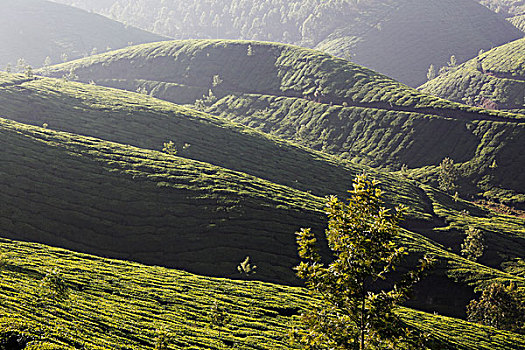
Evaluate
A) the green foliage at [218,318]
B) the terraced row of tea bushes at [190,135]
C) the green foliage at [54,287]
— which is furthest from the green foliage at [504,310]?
the green foliage at [54,287]

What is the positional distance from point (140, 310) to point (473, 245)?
311ft

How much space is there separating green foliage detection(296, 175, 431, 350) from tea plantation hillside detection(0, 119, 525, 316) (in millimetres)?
55149

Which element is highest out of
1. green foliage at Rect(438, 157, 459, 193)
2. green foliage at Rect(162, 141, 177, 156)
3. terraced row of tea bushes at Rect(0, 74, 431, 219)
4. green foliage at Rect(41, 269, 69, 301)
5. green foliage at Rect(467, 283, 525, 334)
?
green foliage at Rect(438, 157, 459, 193)

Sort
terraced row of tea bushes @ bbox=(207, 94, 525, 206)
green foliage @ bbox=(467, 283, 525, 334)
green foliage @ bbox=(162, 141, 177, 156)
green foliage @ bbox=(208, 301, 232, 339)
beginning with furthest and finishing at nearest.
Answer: terraced row of tea bushes @ bbox=(207, 94, 525, 206) < green foliage @ bbox=(162, 141, 177, 156) < green foliage @ bbox=(467, 283, 525, 334) < green foliage @ bbox=(208, 301, 232, 339)

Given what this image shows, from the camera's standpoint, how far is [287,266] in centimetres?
7769

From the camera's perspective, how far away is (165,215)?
85.2 m

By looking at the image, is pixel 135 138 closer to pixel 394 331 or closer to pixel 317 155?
pixel 317 155

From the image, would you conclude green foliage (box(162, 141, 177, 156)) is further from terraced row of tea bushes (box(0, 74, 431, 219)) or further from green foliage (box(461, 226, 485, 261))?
green foliage (box(461, 226, 485, 261))

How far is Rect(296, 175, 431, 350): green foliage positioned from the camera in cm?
1928

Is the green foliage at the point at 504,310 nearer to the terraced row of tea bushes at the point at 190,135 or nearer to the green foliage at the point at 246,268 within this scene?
the green foliage at the point at 246,268

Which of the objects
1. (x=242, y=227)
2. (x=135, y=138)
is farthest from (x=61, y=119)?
(x=242, y=227)

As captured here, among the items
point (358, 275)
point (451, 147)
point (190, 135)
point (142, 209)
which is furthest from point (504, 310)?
point (190, 135)

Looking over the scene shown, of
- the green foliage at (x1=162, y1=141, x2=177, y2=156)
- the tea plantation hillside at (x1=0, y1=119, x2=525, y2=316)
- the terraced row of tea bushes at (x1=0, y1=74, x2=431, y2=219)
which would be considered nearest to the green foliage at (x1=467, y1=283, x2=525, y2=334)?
the tea plantation hillside at (x1=0, y1=119, x2=525, y2=316)

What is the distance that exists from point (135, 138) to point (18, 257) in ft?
298
